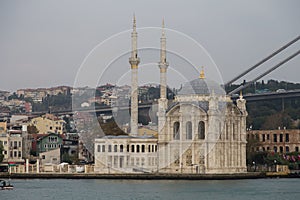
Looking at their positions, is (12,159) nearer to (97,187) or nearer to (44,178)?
(44,178)

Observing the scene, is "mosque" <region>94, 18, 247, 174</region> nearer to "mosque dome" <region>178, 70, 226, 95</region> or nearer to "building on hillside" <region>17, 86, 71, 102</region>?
"mosque dome" <region>178, 70, 226, 95</region>

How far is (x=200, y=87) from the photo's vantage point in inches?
2391

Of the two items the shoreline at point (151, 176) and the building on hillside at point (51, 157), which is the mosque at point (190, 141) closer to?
the shoreline at point (151, 176)

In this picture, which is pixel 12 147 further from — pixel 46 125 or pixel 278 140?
pixel 46 125

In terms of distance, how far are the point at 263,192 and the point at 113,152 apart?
1529cm

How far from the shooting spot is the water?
4528cm

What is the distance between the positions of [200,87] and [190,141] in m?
3.34

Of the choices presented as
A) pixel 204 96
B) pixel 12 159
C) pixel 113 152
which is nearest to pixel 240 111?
pixel 204 96

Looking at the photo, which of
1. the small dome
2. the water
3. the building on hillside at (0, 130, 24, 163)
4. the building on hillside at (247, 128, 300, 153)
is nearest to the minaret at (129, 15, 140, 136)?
the small dome

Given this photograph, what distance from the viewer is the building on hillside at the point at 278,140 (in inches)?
2987

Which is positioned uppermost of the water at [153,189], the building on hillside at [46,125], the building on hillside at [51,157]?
the building on hillside at [46,125]

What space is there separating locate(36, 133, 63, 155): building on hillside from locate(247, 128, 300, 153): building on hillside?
1410cm

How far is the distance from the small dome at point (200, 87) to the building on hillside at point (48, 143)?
17.3 m

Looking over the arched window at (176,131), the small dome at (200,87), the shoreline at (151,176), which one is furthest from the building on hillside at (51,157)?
the small dome at (200,87)
